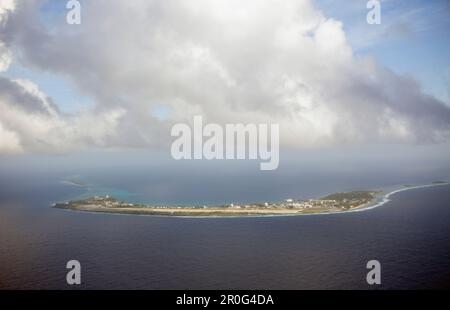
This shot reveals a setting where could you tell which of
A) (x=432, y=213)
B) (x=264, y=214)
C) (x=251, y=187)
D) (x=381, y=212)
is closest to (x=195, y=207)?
(x=264, y=214)

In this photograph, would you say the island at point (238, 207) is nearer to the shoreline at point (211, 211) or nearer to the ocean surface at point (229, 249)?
the shoreline at point (211, 211)

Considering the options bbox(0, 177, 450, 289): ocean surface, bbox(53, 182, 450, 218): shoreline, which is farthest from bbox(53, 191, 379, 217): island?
bbox(0, 177, 450, 289): ocean surface

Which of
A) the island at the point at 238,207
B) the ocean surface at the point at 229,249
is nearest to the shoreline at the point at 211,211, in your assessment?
the island at the point at 238,207

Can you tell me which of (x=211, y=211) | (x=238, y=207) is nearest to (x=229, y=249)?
(x=211, y=211)

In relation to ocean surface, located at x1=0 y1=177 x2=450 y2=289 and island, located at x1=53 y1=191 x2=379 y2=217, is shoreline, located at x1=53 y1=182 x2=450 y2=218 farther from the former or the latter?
ocean surface, located at x1=0 y1=177 x2=450 y2=289
